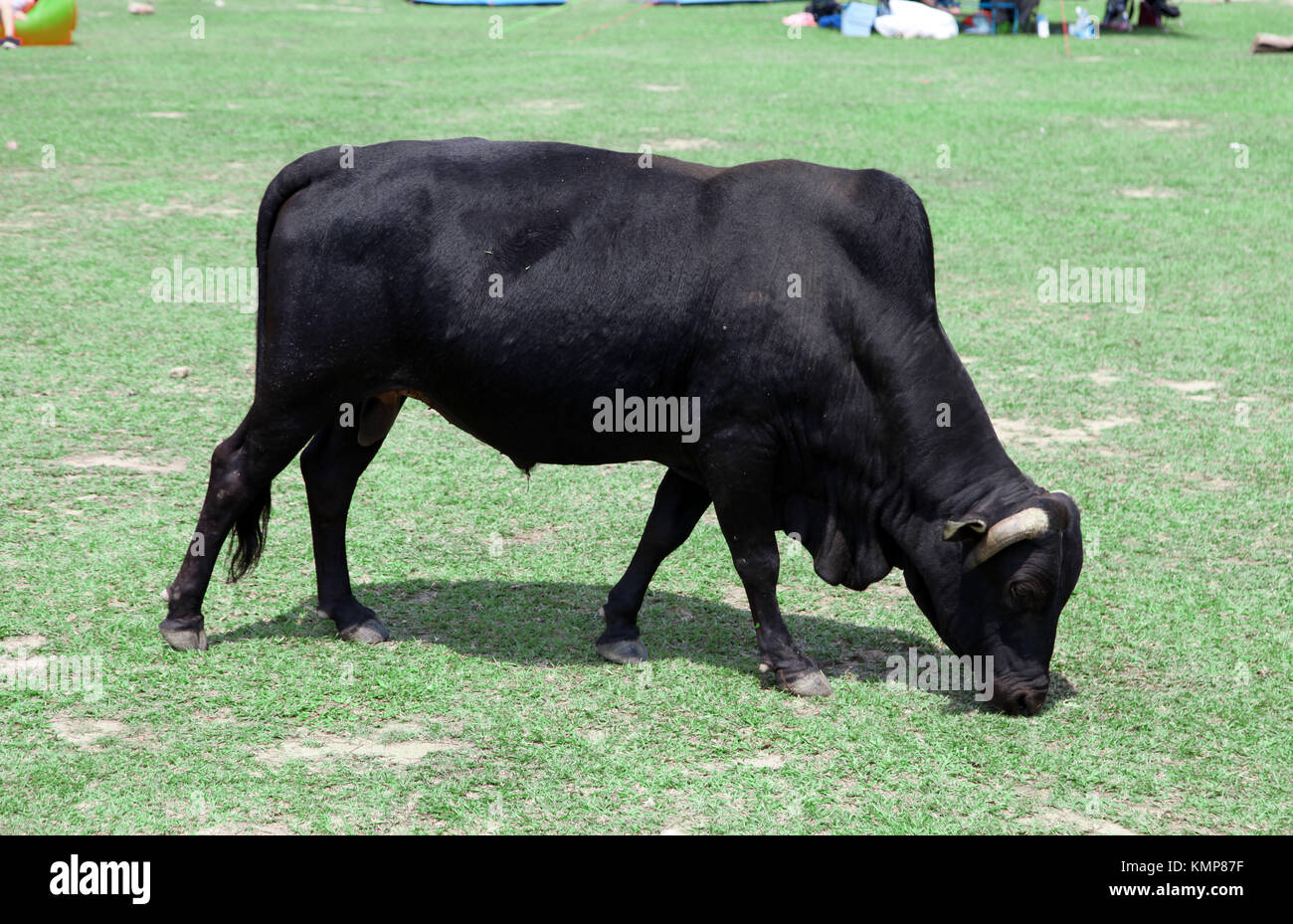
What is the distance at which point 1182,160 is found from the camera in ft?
52.7

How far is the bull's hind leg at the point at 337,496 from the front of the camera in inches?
246

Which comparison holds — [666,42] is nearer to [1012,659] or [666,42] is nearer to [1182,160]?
[1182,160]

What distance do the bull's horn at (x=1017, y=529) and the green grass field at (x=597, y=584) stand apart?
0.70 meters

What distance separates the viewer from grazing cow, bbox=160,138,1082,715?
226 inches

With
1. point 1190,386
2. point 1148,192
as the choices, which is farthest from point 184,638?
point 1148,192

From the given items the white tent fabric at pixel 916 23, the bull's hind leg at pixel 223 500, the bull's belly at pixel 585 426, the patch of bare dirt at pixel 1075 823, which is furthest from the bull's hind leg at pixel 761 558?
the white tent fabric at pixel 916 23

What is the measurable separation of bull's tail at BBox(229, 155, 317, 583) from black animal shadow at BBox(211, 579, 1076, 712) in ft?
1.02

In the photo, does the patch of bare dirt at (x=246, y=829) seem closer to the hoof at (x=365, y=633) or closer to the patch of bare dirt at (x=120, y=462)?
the hoof at (x=365, y=633)

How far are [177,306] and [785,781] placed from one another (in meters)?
7.06

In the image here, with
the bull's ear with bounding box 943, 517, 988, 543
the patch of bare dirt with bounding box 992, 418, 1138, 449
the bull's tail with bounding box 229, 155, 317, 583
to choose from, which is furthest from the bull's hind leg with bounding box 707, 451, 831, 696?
the patch of bare dirt with bounding box 992, 418, 1138, 449

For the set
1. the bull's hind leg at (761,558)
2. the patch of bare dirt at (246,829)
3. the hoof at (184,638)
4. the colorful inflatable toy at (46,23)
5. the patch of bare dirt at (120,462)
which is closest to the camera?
the patch of bare dirt at (246,829)

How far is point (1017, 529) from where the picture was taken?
18.0ft

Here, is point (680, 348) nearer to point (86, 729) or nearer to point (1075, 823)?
point (1075, 823)
